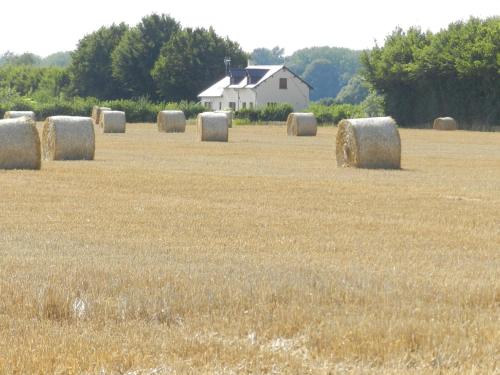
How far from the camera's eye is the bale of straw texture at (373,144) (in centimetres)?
2645

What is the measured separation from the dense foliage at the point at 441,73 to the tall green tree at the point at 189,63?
116ft

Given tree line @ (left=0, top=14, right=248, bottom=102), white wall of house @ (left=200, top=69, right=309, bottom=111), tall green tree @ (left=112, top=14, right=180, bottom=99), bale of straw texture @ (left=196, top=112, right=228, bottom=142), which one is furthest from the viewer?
white wall of house @ (left=200, top=69, right=309, bottom=111)

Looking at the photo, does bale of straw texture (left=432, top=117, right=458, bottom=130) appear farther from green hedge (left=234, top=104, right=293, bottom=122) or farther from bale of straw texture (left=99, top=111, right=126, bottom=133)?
green hedge (left=234, top=104, right=293, bottom=122)

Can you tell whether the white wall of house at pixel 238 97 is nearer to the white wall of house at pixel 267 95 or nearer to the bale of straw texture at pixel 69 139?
the white wall of house at pixel 267 95

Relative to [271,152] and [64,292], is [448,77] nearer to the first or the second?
[271,152]

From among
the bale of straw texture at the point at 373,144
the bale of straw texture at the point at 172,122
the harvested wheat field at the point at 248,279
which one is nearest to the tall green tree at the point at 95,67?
the bale of straw texture at the point at 172,122

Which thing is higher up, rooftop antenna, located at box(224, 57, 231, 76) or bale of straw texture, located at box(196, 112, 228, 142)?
rooftop antenna, located at box(224, 57, 231, 76)

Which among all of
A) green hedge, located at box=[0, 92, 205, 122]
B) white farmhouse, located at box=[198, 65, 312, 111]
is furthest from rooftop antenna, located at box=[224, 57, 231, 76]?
green hedge, located at box=[0, 92, 205, 122]

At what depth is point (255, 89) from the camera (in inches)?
4459

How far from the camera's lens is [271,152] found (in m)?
35.8

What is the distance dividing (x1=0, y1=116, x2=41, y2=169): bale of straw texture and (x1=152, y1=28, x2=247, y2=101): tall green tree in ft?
271

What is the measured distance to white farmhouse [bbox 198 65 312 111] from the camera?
11238 centimetres

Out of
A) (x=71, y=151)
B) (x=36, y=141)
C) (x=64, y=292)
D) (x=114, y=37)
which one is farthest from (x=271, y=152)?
(x=114, y=37)

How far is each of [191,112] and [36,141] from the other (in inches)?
2455
